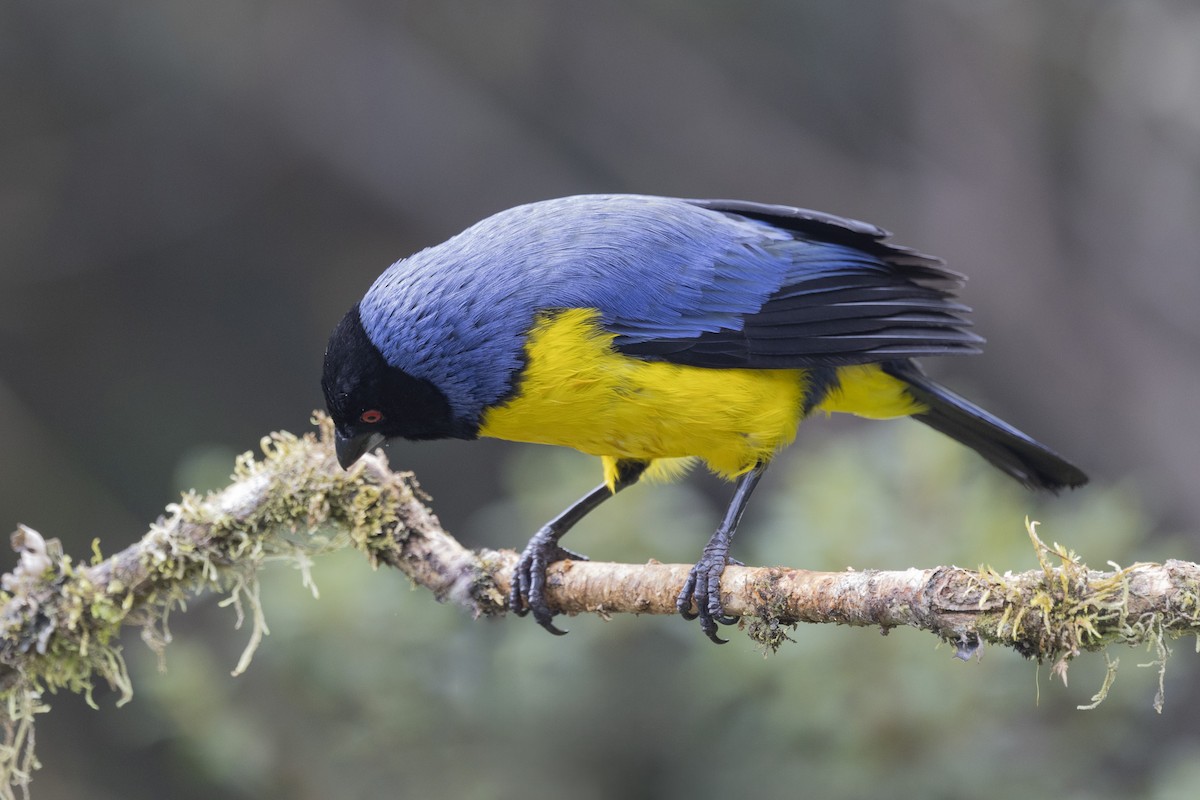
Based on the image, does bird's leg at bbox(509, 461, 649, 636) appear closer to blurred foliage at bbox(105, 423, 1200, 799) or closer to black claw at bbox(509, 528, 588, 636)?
black claw at bbox(509, 528, 588, 636)

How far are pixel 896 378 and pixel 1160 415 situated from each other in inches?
152

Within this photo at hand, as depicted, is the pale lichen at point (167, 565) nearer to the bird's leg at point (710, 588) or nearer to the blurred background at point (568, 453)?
the bird's leg at point (710, 588)

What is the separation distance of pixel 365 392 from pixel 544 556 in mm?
851

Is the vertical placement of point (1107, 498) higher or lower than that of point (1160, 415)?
higher

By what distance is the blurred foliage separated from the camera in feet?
15.8

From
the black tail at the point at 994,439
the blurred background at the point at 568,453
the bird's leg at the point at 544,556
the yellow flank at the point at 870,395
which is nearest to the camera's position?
the bird's leg at the point at 544,556

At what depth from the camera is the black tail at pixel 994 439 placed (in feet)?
15.6

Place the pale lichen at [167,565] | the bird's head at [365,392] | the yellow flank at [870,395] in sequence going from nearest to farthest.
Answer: the pale lichen at [167,565], the bird's head at [365,392], the yellow flank at [870,395]

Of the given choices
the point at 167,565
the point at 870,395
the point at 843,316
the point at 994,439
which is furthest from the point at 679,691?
the point at 167,565

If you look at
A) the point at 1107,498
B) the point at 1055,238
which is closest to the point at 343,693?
the point at 1107,498

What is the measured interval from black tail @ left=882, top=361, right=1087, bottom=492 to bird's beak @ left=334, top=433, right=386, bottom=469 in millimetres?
1968

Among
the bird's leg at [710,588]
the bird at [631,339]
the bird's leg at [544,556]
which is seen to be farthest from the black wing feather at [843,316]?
the bird's leg at [544,556]

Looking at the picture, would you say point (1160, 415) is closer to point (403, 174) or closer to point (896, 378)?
point (896, 378)

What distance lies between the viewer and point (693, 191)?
1055 centimetres
